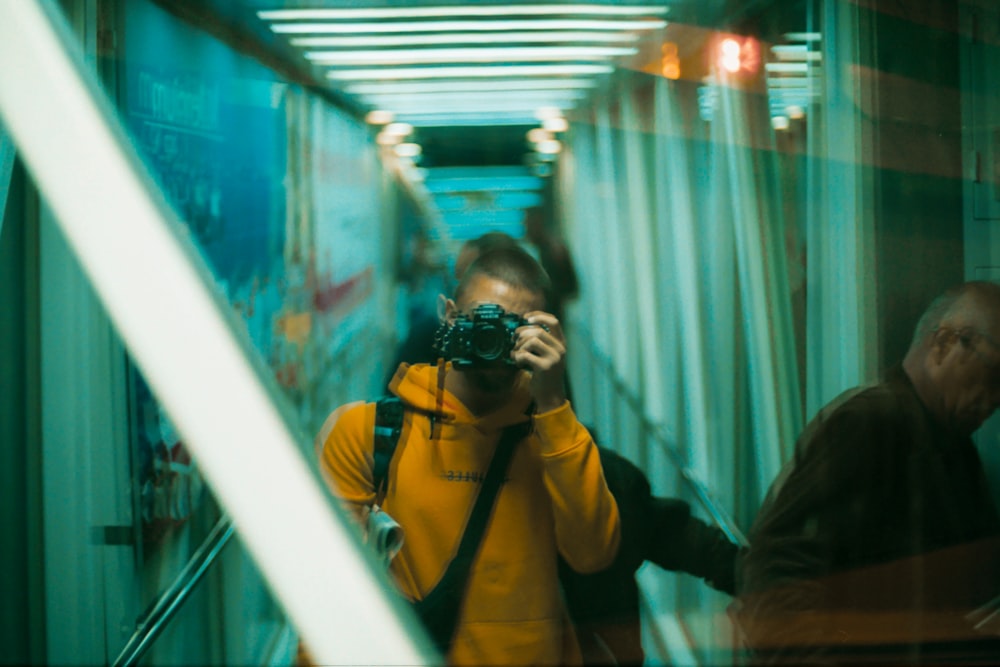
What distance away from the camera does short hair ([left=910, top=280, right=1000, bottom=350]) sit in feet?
3.46

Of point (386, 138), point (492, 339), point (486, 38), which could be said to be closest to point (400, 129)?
point (386, 138)

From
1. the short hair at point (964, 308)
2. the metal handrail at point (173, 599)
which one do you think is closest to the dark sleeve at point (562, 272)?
the short hair at point (964, 308)

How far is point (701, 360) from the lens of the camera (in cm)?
208

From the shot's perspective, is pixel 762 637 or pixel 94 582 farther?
pixel 94 582

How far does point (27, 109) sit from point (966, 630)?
1.11 metres

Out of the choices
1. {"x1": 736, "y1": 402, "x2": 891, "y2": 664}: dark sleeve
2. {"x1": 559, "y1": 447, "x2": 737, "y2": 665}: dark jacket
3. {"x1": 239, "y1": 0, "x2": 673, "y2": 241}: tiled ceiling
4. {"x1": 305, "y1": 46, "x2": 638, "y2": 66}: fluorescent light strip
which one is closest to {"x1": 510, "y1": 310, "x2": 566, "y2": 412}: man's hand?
{"x1": 559, "y1": 447, "x2": 737, "y2": 665}: dark jacket

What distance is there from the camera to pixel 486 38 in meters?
1.87

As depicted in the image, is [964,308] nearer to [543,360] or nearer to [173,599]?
[543,360]

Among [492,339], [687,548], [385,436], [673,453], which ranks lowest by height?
[673,453]

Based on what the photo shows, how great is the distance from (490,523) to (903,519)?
0.52 meters

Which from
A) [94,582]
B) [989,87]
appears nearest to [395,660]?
[989,87]

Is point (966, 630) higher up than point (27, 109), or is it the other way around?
point (27, 109)

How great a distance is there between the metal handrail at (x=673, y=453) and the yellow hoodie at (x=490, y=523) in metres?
0.34

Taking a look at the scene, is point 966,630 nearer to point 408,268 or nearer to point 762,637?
point 762,637
